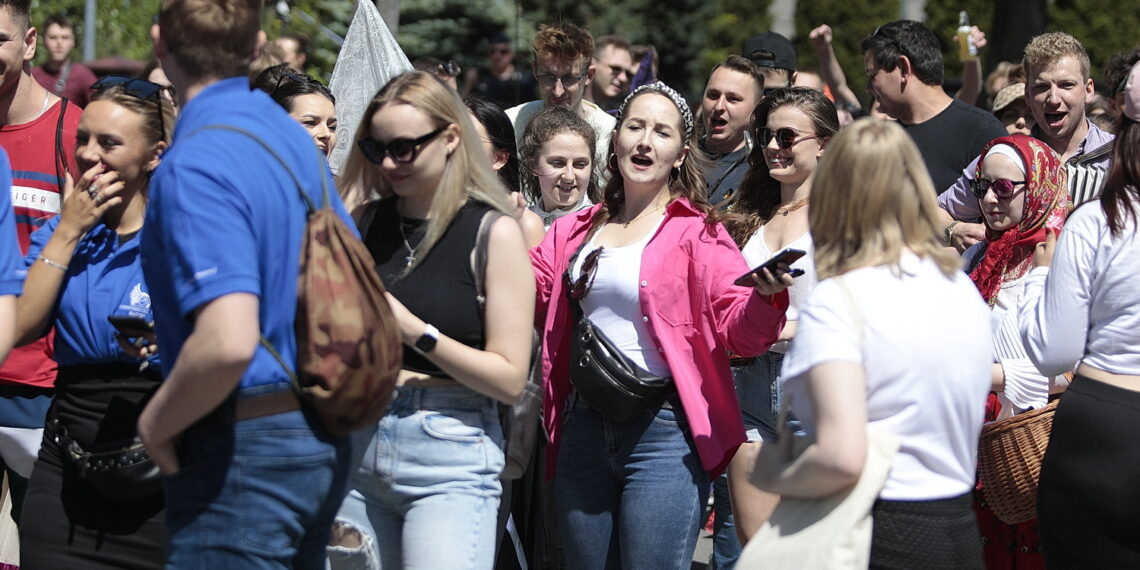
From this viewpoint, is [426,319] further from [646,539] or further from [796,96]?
[796,96]

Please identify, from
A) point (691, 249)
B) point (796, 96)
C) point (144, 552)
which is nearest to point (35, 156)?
point (144, 552)

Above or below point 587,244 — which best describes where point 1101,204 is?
above

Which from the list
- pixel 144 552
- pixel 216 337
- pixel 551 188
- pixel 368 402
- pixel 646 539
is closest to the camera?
pixel 216 337

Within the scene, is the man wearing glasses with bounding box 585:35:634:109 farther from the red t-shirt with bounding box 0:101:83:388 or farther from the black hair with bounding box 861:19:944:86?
the red t-shirt with bounding box 0:101:83:388

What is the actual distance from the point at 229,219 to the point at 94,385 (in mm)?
972

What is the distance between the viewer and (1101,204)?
346cm

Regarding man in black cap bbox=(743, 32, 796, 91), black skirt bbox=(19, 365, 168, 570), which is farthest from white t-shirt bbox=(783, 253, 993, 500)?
man in black cap bbox=(743, 32, 796, 91)

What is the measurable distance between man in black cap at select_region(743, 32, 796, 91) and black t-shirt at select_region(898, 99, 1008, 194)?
4.10ft

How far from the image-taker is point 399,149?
3.34 meters

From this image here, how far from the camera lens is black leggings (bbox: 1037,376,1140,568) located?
3.34 m

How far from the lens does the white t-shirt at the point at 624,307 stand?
402cm

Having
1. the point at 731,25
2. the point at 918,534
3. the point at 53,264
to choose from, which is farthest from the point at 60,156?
the point at 731,25

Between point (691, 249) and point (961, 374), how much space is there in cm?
134

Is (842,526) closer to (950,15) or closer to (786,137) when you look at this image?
(786,137)
